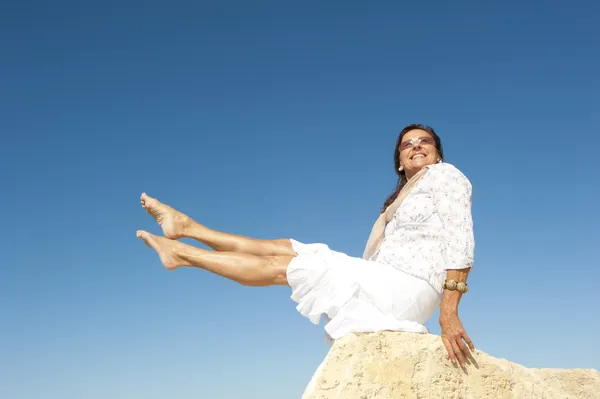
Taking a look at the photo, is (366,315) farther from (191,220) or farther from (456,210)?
(191,220)

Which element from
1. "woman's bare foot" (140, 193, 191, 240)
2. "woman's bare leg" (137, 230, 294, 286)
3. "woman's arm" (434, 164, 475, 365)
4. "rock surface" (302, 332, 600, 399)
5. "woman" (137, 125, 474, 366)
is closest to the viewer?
"rock surface" (302, 332, 600, 399)

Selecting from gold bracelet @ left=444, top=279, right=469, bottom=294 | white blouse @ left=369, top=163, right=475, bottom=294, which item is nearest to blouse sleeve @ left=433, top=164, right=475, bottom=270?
white blouse @ left=369, top=163, right=475, bottom=294

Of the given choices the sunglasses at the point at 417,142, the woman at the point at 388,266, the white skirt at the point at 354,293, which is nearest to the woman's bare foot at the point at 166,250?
the woman at the point at 388,266

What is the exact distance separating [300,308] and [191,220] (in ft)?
4.62

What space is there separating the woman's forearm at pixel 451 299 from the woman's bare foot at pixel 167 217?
237 centimetres

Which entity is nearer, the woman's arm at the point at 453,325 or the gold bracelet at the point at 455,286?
the woman's arm at the point at 453,325

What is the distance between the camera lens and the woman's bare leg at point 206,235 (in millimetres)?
5160

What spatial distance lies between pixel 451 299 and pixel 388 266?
1.97 ft

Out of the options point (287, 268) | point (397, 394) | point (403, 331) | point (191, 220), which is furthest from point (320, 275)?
point (191, 220)

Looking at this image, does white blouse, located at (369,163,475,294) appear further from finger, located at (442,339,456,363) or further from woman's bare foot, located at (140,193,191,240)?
woman's bare foot, located at (140,193,191,240)

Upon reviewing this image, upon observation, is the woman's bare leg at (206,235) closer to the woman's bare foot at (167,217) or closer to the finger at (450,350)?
the woman's bare foot at (167,217)

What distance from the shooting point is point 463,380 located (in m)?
4.43

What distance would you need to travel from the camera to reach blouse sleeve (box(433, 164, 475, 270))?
187 inches

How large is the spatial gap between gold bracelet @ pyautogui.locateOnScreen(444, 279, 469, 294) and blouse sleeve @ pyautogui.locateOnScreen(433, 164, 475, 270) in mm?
132
